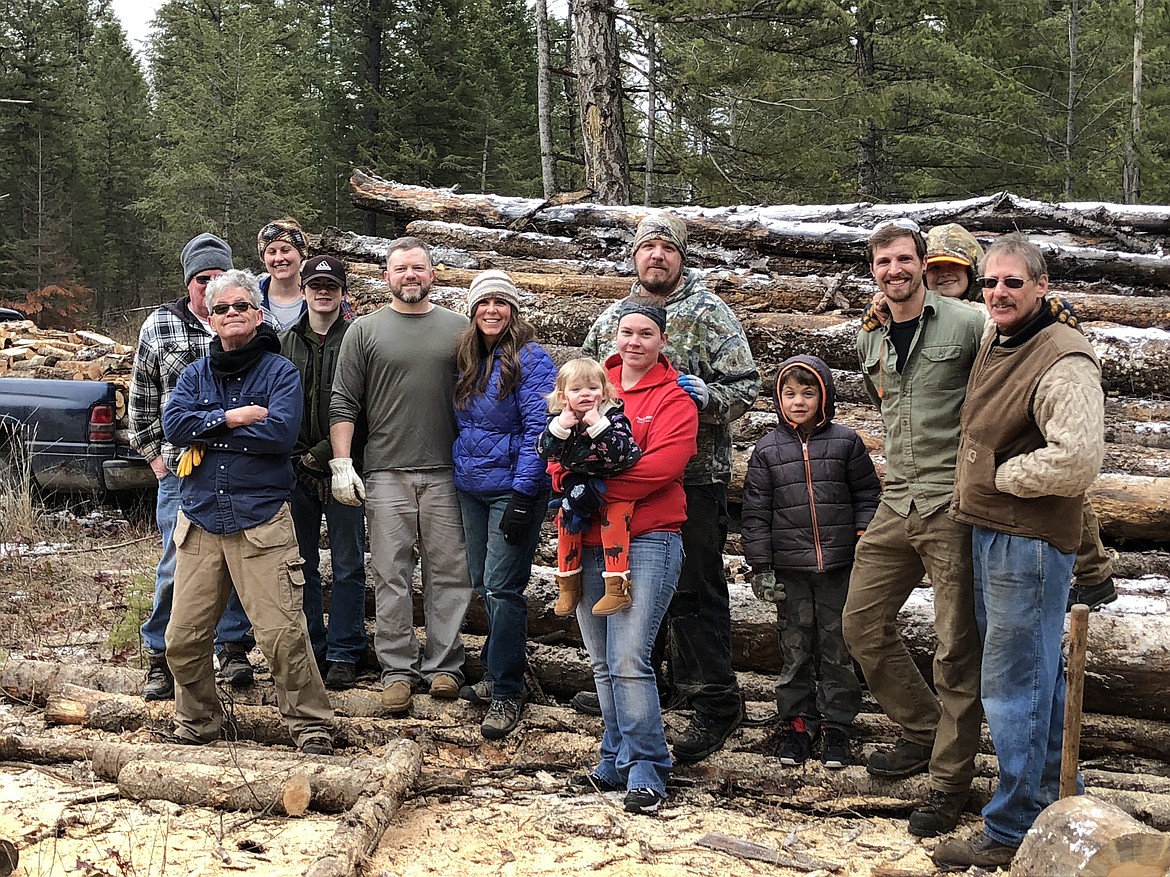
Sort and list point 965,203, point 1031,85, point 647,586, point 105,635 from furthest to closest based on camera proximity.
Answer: point 1031,85 < point 965,203 < point 105,635 < point 647,586

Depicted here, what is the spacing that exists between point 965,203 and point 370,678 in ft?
18.7

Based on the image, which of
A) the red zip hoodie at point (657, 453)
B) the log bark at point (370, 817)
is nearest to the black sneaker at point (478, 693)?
the log bark at point (370, 817)

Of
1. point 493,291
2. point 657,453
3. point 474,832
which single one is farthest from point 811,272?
point 474,832

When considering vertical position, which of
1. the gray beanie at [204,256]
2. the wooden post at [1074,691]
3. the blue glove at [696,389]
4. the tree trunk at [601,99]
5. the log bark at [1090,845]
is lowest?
the log bark at [1090,845]

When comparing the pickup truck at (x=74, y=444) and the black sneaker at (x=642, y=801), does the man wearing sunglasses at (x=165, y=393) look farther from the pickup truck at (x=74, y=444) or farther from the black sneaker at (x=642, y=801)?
the pickup truck at (x=74, y=444)

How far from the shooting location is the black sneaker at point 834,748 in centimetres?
516

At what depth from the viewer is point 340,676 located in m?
6.28

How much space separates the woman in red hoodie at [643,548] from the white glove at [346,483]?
4.97ft

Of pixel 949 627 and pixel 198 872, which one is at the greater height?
pixel 949 627

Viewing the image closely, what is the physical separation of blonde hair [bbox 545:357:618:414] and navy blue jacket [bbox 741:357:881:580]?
1.00 m

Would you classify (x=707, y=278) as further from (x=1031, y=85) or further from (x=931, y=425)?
(x=1031, y=85)

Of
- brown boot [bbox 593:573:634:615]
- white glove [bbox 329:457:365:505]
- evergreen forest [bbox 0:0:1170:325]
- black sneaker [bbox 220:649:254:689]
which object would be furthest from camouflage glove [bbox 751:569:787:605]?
evergreen forest [bbox 0:0:1170:325]

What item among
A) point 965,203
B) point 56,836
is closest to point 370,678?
point 56,836

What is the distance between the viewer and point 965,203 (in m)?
8.10
